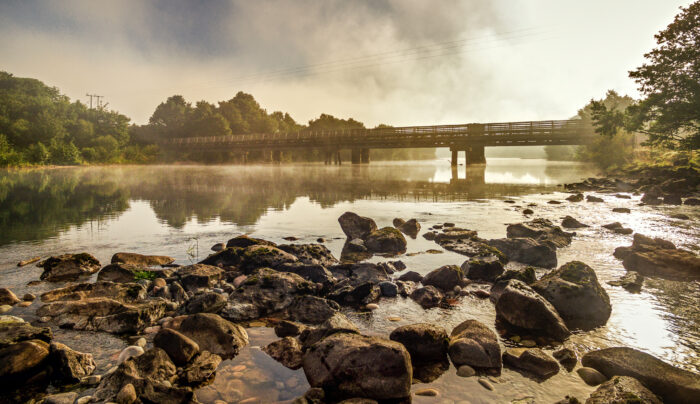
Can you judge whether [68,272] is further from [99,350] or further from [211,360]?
[211,360]

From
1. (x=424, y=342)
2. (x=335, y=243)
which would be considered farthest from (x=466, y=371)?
(x=335, y=243)

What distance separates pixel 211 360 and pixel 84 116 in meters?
85.8

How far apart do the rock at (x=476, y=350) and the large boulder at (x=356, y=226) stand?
6.10 metres

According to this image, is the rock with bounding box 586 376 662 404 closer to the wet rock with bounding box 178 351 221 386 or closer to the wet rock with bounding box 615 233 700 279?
the wet rock with bounding box 178 351 221 386

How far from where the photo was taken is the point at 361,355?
363 centimetres

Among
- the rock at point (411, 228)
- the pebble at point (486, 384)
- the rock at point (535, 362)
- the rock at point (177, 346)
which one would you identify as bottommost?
the pebble at point (486, 384)

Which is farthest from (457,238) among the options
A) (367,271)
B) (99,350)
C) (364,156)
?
(364,156)

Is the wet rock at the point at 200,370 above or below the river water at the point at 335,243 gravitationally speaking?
below

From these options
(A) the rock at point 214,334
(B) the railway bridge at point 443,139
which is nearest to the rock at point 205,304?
(A) the rock at point 214,334

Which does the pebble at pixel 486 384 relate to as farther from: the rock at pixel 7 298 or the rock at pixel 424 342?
the rock at pixel 7 298

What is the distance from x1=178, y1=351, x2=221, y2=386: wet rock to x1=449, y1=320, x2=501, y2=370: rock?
8.81 ft

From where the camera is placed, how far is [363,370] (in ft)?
11.6

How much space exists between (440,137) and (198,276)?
54.4 m

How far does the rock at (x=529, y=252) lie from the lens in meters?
8.04
